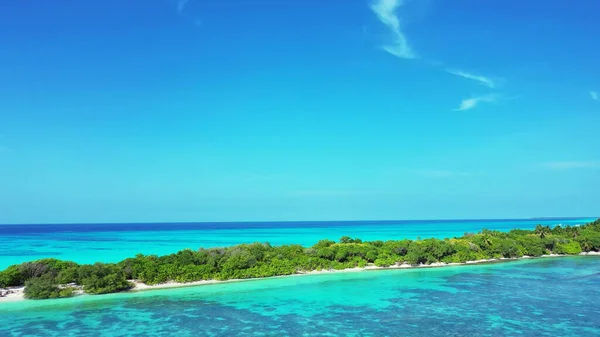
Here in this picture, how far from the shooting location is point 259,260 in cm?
2866

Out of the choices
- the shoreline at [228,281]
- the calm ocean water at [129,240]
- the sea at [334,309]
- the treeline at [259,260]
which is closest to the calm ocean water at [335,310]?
the sea at [334,309]

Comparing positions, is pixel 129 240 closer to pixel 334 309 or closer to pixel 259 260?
pixel 259 260

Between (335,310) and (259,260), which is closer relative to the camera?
Result: (335,310)

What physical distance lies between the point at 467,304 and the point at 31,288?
21357mm

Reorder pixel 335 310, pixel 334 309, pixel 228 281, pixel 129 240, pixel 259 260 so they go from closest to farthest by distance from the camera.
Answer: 1. pixel 335 310
2. pixel 334 309
3. pixel 228 281
4. pixel 259 260
5. pixel 129 240

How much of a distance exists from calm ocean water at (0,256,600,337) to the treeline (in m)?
1.48

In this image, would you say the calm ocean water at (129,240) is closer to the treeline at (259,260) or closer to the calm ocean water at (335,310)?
the treeline at (259,260)

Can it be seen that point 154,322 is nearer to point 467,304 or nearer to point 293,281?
point 293,281

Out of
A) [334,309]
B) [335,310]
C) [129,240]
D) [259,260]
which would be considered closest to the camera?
[335,310]

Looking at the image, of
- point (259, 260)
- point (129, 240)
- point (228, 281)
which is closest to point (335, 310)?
point (228, 281)

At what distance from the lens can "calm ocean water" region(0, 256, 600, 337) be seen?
14.5m

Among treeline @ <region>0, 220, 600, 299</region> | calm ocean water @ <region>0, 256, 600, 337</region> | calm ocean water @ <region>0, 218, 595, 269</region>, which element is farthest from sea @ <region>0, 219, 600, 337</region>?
calm ocean water @ <region>0, 218, 595, 269</region>

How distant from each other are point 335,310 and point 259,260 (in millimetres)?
12051

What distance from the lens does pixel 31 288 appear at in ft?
63.6
